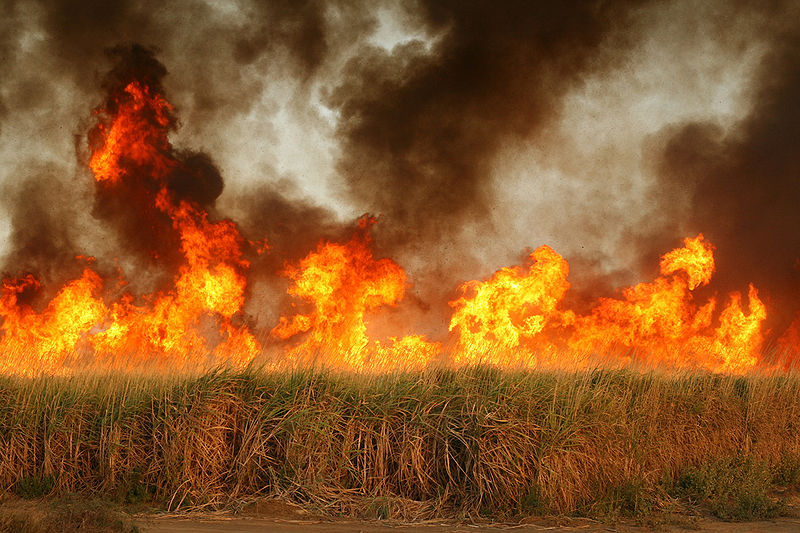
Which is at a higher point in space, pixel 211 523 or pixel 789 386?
pixel 789 386

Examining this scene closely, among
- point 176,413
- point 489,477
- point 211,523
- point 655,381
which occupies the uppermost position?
point 655,381

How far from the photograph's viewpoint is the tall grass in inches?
345

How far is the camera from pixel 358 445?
926 centimetres

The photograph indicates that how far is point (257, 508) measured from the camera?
8.63 meters

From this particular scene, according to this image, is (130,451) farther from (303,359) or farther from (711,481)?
(711,481)

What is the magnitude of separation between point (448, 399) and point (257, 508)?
316 centimetres

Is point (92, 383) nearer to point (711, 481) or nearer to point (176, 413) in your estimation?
point (176, 413)

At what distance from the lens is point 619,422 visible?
31.9 ft

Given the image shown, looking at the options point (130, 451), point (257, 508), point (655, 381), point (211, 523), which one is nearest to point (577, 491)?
point (655, 381)

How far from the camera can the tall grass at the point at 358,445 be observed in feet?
28.8

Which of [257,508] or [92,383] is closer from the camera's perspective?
[257,508]

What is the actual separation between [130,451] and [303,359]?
9.60 feet

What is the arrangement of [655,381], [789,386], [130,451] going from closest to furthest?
[130,451] → [655,381] → [789,386]

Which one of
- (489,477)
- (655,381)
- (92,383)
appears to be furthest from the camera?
(655,381)
